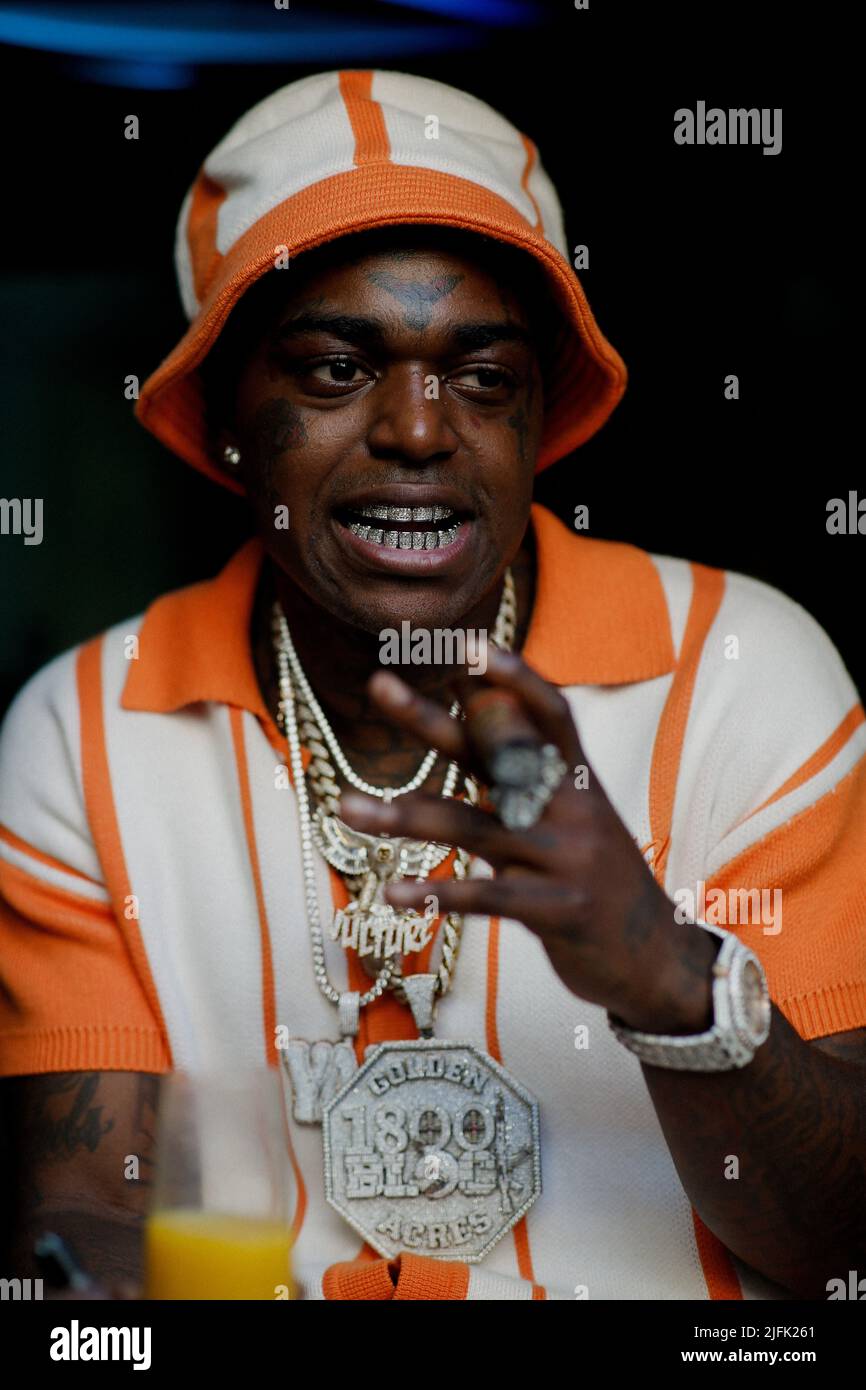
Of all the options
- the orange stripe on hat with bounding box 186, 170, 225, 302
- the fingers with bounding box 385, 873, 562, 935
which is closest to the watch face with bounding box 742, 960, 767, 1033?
the fingers with bounding box 385, 873, 562, 935

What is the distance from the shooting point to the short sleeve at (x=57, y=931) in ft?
7.39

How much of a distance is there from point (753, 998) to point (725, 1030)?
0.05m

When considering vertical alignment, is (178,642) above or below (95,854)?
above

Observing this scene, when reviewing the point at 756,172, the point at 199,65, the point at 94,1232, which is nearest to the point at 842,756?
the point at 94,1232

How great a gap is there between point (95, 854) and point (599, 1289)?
2.87 ft

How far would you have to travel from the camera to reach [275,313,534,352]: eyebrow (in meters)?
2.09

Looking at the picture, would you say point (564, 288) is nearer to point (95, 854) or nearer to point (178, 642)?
point (178, 642)

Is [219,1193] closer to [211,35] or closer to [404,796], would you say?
[404,796]

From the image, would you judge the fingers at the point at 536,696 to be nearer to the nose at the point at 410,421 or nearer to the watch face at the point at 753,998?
the watch face at the point at 753,998

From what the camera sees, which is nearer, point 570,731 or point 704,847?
point 570,731

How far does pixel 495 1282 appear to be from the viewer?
2.05 metres

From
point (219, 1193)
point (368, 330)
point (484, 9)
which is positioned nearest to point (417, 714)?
point (219, 1193)

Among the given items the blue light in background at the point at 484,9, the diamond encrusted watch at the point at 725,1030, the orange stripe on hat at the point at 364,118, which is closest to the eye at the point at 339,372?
the orange stripe on hat at the point at 364,118

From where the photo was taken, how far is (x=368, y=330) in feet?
6.85
